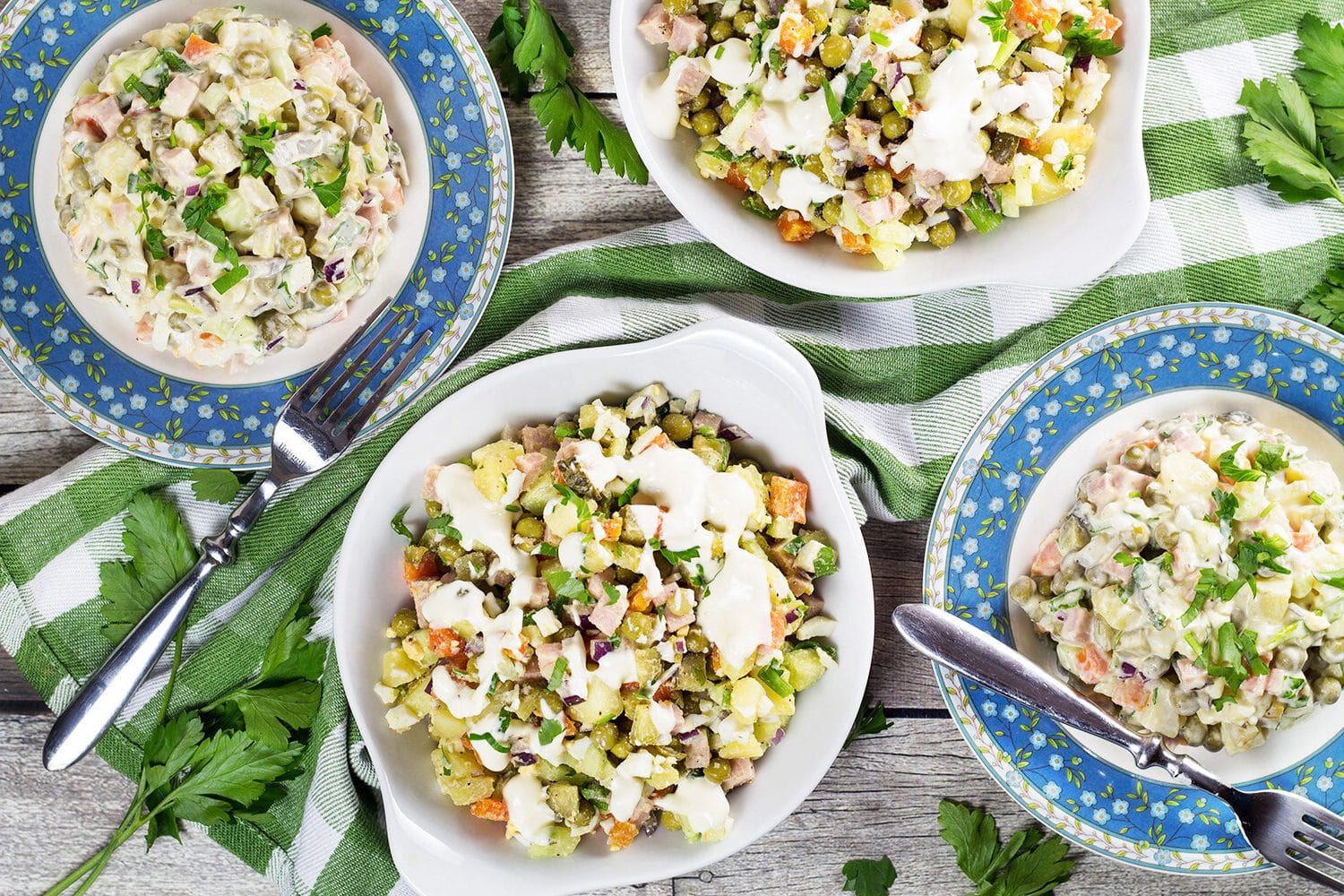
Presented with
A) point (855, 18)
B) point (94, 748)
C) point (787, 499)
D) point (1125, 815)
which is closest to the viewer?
point (855, 18)

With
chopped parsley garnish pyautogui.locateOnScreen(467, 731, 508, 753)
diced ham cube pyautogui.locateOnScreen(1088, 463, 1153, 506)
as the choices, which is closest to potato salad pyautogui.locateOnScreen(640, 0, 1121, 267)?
diced ham cube pyautogui.locateOnScreen(1088, 463, 1153, 506)

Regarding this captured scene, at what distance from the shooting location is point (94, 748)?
3232mm

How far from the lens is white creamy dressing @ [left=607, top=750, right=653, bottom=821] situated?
2.68m

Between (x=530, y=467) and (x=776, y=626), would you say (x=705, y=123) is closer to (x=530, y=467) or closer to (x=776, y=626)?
(x=530, y=467)

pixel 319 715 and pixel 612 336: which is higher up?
pixel 612 336

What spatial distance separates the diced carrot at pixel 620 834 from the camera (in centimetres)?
278

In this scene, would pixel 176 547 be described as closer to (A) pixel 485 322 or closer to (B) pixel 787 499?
(A) pixel 485 322

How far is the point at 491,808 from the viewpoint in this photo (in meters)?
2.81

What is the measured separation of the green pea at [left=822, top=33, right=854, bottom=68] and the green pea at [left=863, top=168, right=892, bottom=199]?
0.89 feet

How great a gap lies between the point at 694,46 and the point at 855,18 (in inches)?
15.6

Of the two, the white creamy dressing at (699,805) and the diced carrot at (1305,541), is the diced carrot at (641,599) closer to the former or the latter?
the white creamy dressing at (699,805)

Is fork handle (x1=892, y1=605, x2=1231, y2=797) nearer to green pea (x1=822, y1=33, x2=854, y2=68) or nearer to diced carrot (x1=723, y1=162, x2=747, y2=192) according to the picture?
diced carrot (x1=723, y1=162, x2=747, y2=192)

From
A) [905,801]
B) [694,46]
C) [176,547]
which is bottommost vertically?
[905,801]

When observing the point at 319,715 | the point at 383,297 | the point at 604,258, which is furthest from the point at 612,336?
the point at 319,715
